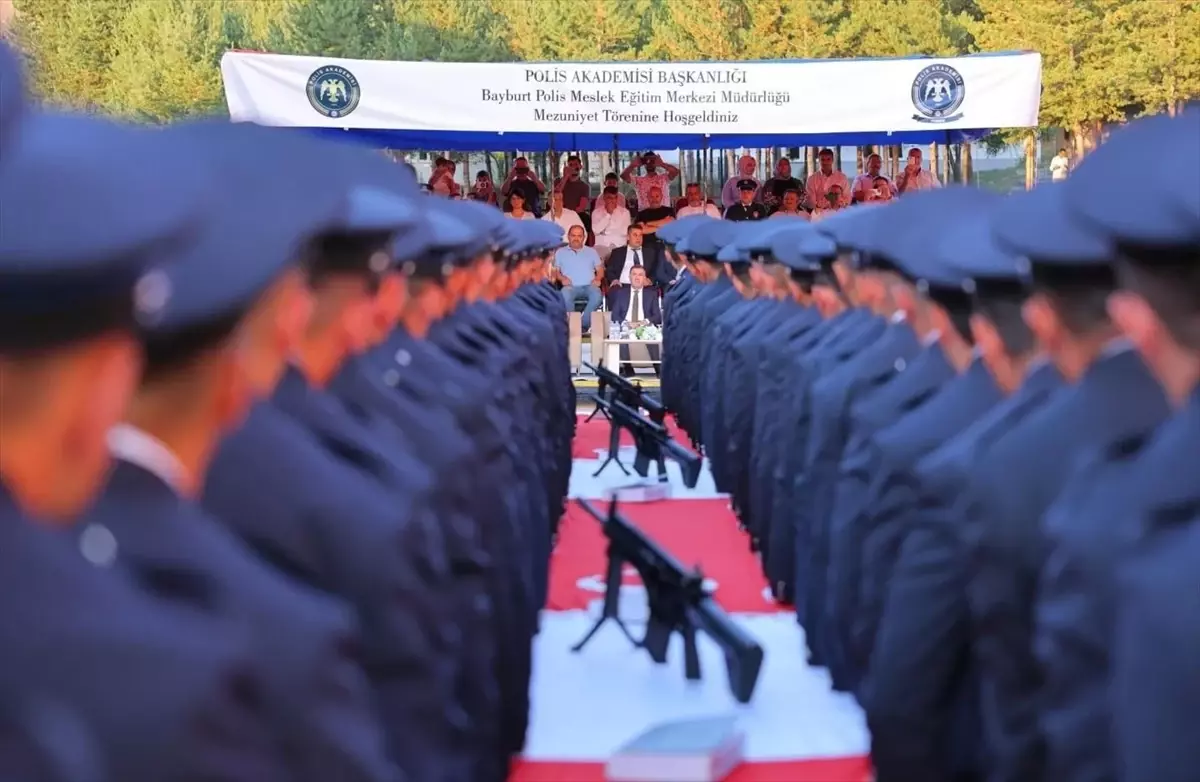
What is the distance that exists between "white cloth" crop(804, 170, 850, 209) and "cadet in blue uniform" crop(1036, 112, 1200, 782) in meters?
16.1

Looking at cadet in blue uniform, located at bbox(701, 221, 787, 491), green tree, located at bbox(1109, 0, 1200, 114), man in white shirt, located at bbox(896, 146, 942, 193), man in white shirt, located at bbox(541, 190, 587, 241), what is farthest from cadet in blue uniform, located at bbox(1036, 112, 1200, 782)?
green tree, located at bbox(1109, 0, 1200, 114)

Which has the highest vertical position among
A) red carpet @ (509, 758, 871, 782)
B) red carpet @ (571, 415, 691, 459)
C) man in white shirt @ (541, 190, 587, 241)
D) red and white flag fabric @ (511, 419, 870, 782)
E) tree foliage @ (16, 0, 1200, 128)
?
tree foliage @ (16, 0, 1200, 128)

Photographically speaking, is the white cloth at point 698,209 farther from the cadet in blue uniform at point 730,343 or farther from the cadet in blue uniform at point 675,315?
the cadet in blue uniform at point 730,343

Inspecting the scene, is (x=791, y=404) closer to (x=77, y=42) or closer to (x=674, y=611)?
(x=674, y=611)

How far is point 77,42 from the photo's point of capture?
5391cm

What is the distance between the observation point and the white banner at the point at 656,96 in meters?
15.9

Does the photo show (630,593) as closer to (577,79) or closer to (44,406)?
(44,406)

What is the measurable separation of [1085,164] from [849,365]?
201 centimetres

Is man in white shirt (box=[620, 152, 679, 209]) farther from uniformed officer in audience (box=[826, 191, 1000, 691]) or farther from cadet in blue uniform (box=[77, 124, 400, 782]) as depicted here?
cadet in blue uniform (box=[77, 124, 400, 782])

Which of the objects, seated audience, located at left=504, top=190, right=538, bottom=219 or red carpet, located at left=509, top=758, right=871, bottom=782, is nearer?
red carpet, located at left=509, top=758, right=871, bottom=782

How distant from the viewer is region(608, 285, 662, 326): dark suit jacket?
681 inches

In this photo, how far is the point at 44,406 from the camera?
177 centimetres

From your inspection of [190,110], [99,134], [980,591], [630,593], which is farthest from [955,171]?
[190,110]

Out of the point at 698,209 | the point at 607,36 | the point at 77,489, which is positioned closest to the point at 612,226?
the point at 698,209
